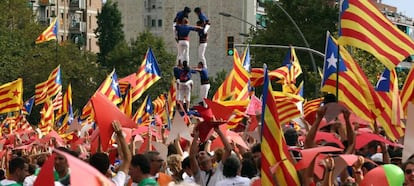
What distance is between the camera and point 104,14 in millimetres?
118188

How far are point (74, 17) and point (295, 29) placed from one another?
58.0m

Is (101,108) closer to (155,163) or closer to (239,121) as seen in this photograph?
(155,163)

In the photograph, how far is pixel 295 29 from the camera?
69000 mm

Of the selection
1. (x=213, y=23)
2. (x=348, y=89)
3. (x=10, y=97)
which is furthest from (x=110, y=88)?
(x=213, y=23)

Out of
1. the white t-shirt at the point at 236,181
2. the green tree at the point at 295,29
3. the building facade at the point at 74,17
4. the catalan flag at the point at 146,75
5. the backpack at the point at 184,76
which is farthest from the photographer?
the building facade at the point at 74,17

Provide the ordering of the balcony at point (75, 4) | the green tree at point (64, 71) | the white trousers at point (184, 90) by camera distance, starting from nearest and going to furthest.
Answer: the white trousers at point (184, 90) → the green tree at point (64, 71) → the balcony at point (75, 4)

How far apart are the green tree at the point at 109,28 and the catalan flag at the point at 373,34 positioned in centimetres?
10053

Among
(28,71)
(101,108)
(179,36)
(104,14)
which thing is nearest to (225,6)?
(104,14)

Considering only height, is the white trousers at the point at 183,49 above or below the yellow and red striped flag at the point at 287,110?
above

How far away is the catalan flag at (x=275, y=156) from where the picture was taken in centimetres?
1149

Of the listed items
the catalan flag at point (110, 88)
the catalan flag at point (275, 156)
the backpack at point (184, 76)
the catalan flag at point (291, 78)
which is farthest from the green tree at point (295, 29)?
the catalan flag at point (275, 156)

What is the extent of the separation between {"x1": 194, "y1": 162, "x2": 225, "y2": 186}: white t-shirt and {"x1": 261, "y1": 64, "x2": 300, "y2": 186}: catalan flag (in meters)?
2.37

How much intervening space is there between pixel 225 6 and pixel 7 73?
157 feet

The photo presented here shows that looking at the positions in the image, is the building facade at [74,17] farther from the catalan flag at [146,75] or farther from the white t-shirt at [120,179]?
the white t-shirt at [120,179]
